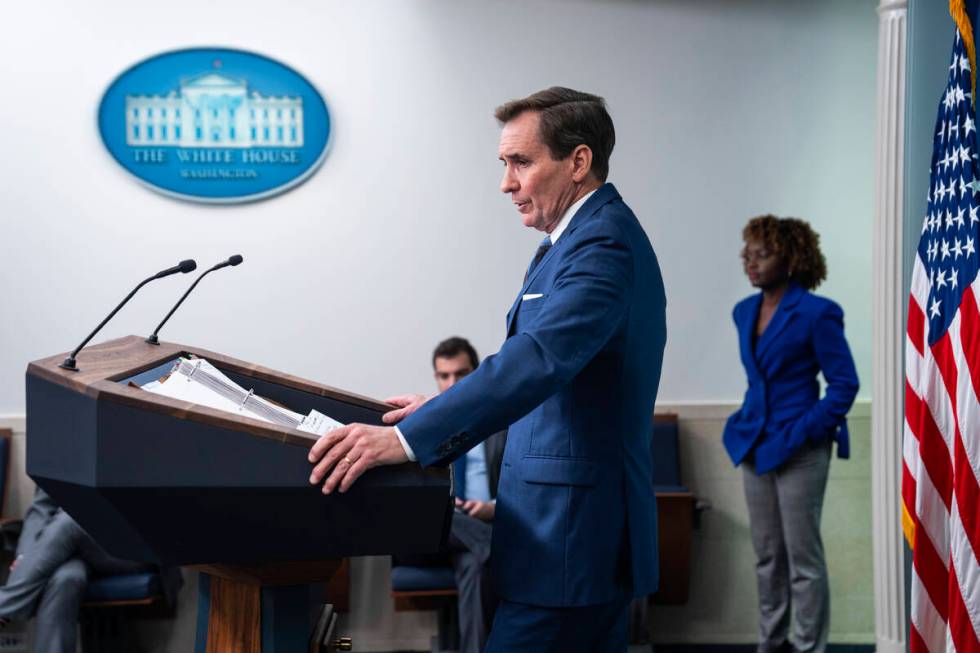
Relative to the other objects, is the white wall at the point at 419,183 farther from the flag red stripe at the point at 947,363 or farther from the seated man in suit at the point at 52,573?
the flag red stripe at the point at 947,363

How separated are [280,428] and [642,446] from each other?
2.47 ft

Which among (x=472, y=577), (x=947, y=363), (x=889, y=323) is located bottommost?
(x=472, y=577)

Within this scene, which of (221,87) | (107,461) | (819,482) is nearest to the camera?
(107,461)

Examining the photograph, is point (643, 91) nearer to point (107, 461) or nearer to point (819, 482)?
point (819, 482)

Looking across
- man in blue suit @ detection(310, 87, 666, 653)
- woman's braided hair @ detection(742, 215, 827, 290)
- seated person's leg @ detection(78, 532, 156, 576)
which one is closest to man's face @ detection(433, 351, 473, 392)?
woman's braided hair @ detection(742, 215, 827, 290)

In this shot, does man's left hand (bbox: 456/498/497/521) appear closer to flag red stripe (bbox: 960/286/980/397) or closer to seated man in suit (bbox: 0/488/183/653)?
seated man in suit (bbox: 0/488/183/653)

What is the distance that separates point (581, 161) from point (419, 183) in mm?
3069

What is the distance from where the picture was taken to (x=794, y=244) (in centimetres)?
432

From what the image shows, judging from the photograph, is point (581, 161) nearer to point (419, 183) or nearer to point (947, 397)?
point (947, 397)

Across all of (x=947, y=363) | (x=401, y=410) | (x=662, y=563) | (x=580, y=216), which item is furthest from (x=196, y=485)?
(x=662, y=563)

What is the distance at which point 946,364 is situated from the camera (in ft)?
9.78

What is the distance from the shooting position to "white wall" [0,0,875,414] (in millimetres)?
4731

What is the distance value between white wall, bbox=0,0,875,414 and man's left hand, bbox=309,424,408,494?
347 centimetres

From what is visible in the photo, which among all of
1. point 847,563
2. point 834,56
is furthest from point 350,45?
point 847,563
